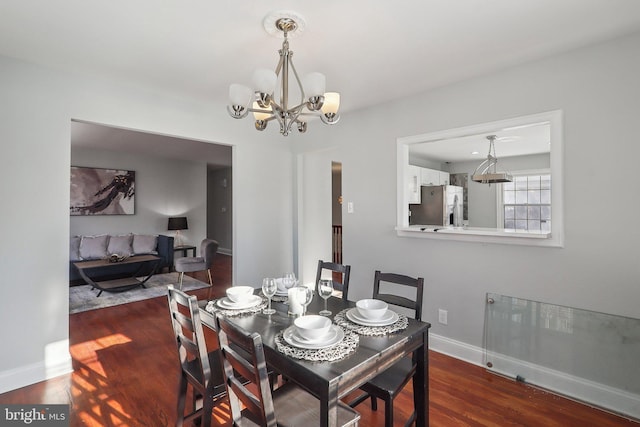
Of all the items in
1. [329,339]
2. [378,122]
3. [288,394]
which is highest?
[378,122]

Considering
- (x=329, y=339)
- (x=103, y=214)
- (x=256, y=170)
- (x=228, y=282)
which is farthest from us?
(x=103, y=214)

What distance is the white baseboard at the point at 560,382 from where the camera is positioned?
2.11 metres

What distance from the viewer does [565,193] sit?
2326mm

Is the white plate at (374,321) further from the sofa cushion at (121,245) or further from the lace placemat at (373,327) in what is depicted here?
the sofa cushion at (121,245)

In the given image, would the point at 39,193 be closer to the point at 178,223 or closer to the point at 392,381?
the point at 392,381

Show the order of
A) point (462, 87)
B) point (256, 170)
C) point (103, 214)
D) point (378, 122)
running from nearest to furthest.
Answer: point (462, 87) → point (378, 122) → point (256, 170) → point (103, 214)

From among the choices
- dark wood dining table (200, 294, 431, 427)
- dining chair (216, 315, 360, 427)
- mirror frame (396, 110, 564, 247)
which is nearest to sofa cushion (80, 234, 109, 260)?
dark wood dining table (200, 294, 431, 427)

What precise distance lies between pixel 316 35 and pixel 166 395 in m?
2.71

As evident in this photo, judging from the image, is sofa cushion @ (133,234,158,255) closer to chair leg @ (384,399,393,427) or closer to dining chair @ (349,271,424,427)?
dining chair @ (349,271,424,427)

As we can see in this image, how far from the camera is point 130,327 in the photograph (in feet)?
11.6

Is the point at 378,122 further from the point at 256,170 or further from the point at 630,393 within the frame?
the point at 630,393

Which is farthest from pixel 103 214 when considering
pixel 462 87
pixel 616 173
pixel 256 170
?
pixel 616 173

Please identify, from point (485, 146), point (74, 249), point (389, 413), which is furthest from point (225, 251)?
point (389, 413)

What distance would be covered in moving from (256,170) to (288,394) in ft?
9.73
